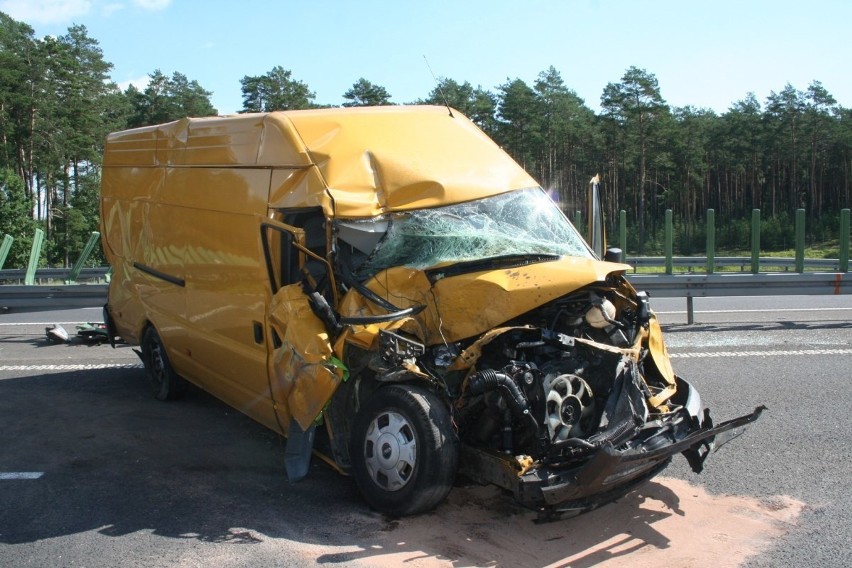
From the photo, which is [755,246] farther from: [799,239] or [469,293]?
[469,293]

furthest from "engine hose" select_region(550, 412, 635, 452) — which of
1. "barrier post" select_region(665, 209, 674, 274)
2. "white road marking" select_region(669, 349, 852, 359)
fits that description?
"barrier post" select_region(665, 209, 674, 274)

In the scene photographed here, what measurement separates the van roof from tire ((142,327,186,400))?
2017 mm

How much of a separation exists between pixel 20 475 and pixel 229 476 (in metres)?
1.51

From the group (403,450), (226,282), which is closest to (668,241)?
(226,282)

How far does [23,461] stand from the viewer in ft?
19.1

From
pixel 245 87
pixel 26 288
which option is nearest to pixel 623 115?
pixel 245 87

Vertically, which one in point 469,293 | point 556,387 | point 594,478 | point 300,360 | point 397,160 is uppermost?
point 397,160

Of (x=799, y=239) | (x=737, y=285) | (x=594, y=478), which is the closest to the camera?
(x=594, y=478)

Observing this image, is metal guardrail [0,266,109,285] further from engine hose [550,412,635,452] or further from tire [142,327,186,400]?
engine hose [550,412,635,452]

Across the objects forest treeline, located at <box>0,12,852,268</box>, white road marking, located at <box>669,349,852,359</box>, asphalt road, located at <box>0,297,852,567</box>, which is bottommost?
asphalt road, located at <box>0,297,852,567</box>

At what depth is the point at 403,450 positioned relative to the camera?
4410 mm

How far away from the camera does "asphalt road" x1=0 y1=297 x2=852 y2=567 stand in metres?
4.25

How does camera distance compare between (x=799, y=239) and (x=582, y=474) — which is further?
(x=799, y=239)

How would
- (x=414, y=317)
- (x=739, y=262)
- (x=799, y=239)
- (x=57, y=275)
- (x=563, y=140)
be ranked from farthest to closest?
(x=563, y=140), (x=739, y=262), (x=57, y=275), (x=799, y=239), (x=414, y=317)
